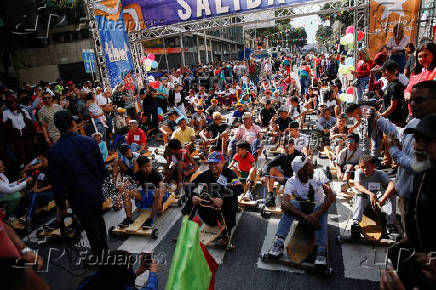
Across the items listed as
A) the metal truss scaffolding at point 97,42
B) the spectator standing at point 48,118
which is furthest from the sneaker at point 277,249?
the metal truss scaffolding at point 97,42

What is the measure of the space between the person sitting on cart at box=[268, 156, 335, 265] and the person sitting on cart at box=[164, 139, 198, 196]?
2.59m

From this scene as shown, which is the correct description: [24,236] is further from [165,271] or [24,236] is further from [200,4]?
[200,4]

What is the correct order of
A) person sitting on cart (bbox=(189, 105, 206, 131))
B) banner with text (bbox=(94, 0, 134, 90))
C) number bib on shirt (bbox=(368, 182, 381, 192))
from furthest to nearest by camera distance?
banner with text (bbox=(94, 0, 134, 90)) < person sitting on cart (bbox=(189, 105, 206, 131)) < number bib on shirt (bbox=(368, 182, 381, 192))

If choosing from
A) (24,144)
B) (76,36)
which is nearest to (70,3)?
(76,36)

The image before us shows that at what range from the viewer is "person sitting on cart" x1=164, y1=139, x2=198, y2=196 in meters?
6.03

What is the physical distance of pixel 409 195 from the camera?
7.27ft

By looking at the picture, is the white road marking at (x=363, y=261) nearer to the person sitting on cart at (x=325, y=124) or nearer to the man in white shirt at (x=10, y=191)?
the person sitting on cart at (x=325, y=124)

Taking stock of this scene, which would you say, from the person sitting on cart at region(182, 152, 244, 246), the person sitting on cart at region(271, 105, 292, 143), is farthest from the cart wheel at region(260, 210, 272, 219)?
the person sitting on cart at region(271, 105, 292, 143)

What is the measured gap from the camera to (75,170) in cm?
340

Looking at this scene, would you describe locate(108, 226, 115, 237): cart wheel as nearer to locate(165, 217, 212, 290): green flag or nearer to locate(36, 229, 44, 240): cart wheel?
locate(36, 229, 44, 240): cart wheel

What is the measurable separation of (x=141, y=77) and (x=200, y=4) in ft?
16.4

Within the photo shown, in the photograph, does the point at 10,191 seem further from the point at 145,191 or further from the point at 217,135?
the point at 217,135

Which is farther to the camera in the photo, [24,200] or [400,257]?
[24,200]

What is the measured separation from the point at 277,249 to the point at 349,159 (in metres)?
2.78
